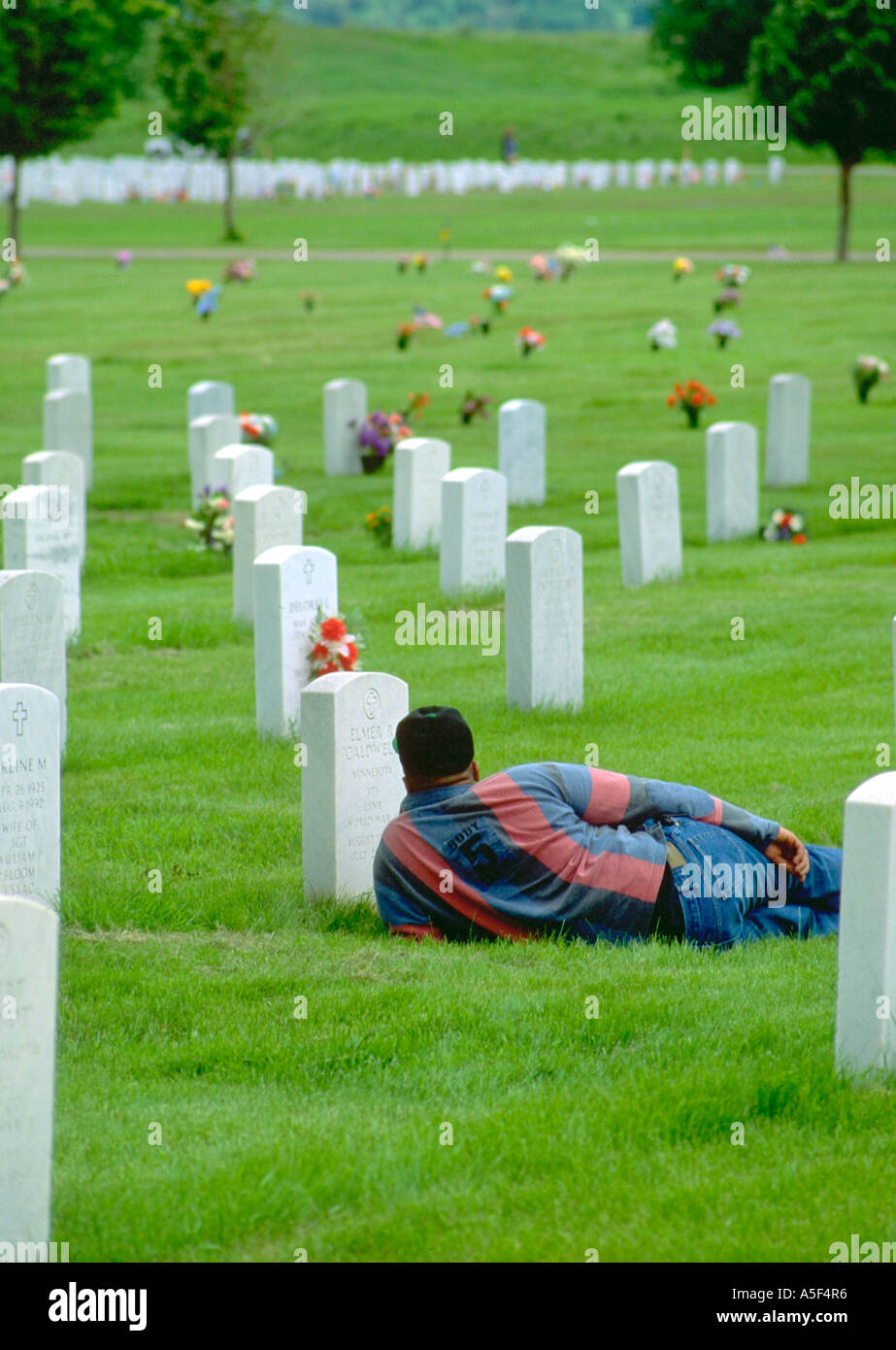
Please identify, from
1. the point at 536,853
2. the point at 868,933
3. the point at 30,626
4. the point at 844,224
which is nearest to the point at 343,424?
the point at 30,626

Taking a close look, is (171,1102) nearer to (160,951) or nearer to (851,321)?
(160,951)

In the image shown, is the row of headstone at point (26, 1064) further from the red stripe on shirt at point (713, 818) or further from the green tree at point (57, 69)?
the green tree at point (57, 69)

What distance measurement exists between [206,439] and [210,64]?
3185cm

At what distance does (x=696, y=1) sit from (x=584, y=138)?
3325 centimetres

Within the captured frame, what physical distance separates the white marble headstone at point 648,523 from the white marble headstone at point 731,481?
1.88 meters

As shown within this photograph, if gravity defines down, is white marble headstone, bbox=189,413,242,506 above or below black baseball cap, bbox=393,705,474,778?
above

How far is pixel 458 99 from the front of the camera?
83.8 meters

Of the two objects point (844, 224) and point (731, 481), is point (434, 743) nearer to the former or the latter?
point (731, 481)

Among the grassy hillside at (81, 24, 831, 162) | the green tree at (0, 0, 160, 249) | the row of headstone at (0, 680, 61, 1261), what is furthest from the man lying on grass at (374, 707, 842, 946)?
A: the grassy hillside at (81, 24, 831, 162)

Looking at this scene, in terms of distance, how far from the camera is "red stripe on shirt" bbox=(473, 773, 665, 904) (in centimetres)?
598

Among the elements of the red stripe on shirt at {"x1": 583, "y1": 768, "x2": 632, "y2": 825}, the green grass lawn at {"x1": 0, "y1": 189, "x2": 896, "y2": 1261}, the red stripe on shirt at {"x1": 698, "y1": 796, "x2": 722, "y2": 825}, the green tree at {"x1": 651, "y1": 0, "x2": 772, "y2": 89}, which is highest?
the green tree at {"x1": 651, "y1": 0, "x2": 772, "y2": 89}

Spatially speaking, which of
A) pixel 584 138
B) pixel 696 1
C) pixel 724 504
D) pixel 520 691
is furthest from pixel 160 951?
pixel 584 138

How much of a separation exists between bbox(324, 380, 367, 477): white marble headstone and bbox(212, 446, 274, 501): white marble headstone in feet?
14.0

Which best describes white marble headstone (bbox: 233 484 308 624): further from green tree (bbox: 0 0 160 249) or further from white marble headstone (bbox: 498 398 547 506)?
green tree (bbox: 0 0 160 249)
